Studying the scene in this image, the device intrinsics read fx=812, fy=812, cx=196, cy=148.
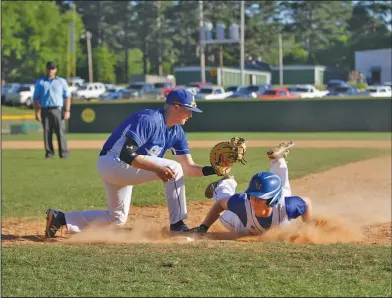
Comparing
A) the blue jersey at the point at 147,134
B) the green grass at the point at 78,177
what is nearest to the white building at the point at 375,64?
the green grass at the point at 78,177

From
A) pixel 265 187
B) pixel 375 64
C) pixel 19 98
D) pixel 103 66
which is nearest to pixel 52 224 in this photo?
pixel 265 187

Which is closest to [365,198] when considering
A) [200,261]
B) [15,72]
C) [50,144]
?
[200,261]

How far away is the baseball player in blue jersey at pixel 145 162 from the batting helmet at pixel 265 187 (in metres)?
0.69

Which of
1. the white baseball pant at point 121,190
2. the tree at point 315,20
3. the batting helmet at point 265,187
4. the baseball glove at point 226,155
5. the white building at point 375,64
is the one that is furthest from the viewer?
the tree at point 315,20

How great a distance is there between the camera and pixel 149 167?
6715mm

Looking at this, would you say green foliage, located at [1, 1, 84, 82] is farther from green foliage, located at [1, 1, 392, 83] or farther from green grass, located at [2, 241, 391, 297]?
green grass, located at [2, 241, 391, 297]

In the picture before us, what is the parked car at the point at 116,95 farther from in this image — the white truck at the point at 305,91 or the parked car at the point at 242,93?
the white truck at the point at 305,91

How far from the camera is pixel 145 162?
6695mm

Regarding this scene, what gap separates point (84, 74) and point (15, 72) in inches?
338

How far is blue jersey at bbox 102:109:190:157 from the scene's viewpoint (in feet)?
22.1

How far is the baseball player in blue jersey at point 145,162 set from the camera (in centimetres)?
674

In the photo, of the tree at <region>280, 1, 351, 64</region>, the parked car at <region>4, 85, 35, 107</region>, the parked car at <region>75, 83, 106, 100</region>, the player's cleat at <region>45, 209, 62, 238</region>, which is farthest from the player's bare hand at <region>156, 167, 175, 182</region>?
the tree at <region>280, 1, 351, 64</region>

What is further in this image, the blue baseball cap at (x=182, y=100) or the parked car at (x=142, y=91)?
the parked car at (x=142, y=91)

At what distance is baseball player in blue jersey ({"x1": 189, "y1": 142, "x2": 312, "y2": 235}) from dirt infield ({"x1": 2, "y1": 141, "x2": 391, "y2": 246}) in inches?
4.6
